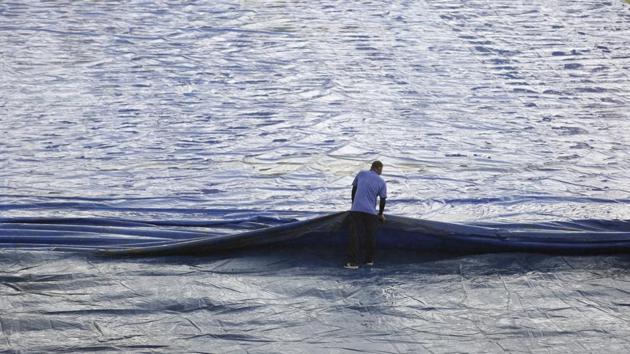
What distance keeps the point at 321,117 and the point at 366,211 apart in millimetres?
4509

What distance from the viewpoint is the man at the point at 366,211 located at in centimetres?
1038

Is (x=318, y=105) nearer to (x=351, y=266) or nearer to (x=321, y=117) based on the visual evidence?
(x=321, y=117)

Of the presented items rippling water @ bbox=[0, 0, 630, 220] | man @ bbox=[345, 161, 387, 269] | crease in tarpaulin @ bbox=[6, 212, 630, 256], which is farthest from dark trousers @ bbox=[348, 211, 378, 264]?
rippling water @ bbox=[0, 0, 630, 220]

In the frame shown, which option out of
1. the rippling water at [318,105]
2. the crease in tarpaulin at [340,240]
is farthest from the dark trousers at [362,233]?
the rippling water at [318,105]

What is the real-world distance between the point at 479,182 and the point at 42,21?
9.46 metres

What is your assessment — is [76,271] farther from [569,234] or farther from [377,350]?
[569,234]

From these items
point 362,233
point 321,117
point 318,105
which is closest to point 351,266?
point 362,233

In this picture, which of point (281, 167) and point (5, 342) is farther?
point (281, 167)

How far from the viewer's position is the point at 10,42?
17875 mm

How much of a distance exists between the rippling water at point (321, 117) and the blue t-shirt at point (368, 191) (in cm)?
70

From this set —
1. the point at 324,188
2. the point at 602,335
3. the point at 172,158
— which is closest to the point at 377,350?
the point at 602,335

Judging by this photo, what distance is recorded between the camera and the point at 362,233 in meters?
10.5

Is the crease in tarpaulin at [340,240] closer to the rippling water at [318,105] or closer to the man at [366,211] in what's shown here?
the man at [366,211]

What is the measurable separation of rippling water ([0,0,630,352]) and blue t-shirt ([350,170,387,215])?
27.4 inches
